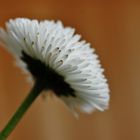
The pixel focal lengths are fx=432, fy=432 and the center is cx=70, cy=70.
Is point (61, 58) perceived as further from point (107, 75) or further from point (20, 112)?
point (107, 75)

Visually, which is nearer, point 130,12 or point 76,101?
point 76,101

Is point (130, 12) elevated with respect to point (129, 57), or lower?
elevated

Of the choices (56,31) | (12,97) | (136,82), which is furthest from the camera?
(136,82)

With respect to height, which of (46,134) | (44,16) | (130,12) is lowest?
(46,134)

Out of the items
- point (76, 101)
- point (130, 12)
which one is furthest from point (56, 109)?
point (76, 101)

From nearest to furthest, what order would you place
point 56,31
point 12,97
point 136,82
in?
point 56,31 < point 12,97 < point 136,82

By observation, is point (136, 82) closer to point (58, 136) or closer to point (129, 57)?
point (129, 57)

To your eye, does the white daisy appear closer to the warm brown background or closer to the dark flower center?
the dark flower center
